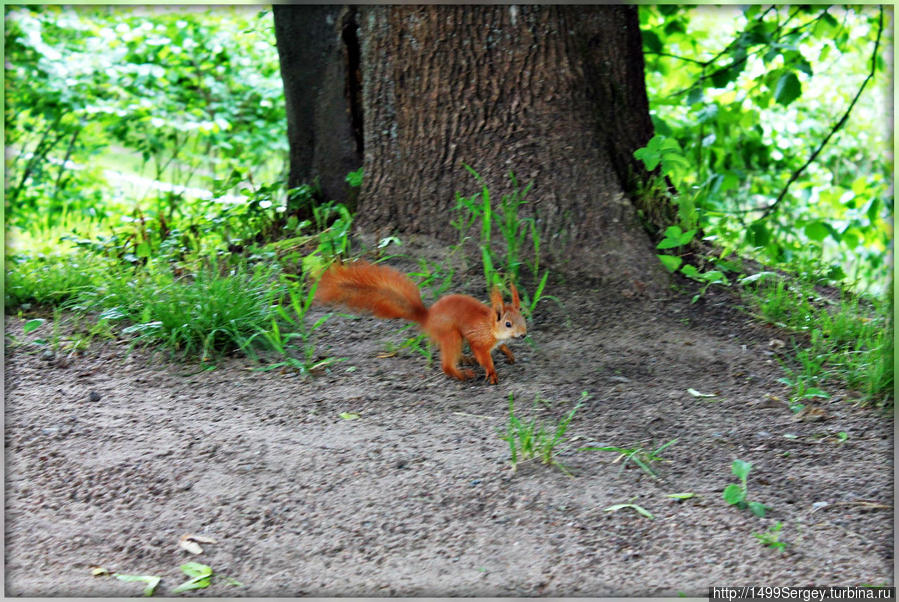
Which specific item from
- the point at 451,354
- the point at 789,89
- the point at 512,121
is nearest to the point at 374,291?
the point at 451,354

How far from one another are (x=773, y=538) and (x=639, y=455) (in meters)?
0.53

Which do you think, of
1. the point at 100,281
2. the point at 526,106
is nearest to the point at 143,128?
the point at 100,281

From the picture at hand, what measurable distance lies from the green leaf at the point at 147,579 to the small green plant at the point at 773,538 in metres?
1.71

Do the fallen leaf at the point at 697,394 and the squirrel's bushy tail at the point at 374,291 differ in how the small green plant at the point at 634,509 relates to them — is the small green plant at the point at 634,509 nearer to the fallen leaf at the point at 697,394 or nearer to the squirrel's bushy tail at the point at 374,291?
the fallen leaf at the point at 697,394

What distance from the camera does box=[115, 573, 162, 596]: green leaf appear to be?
227cm

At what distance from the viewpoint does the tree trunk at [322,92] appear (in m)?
4.55

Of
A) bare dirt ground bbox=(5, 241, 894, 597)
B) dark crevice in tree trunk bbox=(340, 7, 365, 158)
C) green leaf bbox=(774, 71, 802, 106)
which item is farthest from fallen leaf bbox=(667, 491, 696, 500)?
green leaf bbox=(774, 71, 802, 106)

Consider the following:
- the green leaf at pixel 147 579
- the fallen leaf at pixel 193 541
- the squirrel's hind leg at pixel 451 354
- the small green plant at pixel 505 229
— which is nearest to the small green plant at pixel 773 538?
the squirrel's hind leg at pixel 451 354

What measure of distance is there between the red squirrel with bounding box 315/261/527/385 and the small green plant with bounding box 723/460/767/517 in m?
0.95

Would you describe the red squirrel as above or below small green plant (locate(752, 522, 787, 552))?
above

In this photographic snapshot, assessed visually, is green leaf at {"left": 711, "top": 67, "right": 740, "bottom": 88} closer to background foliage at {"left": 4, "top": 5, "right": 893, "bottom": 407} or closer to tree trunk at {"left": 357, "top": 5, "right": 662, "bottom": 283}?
background foliage at {"left": 4, "top": 5, "right": 893, "bottom": 407}

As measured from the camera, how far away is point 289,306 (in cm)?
381

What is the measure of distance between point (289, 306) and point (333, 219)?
838 mm

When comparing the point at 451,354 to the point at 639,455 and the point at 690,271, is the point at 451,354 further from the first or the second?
the point at 690,271
